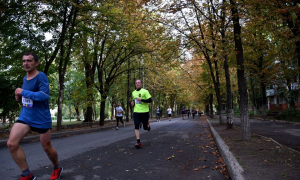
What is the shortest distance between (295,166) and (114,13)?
12693mm

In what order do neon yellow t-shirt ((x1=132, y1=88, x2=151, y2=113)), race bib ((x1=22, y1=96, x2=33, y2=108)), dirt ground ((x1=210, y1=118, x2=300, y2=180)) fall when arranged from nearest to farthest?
race bib ((x1=22, y1=96, x2=33, y2=108)) < dirt ground ((x1=210, y1=118, x2=300, y2=180)) < neon yellow t-shirt ((x1=132, y1=88, x2=151, y2=113))

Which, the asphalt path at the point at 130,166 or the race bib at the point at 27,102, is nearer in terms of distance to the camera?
the race bib at the point at 27,102

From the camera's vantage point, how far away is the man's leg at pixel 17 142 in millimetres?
3062

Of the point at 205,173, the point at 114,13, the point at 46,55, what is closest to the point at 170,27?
the point at 114,13

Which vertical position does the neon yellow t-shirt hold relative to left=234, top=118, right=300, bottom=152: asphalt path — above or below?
above

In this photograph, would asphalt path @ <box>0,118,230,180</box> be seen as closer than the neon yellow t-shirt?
Yes

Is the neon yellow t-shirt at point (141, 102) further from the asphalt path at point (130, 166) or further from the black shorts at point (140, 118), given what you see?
the asphalt path at point (130, 166)

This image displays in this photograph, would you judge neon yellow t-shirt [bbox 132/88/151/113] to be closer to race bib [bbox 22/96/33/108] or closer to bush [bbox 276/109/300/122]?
race bib [bbox 22/96/33/108]

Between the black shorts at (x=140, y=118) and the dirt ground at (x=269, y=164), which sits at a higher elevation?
the black shorts at (x=140, y=118)

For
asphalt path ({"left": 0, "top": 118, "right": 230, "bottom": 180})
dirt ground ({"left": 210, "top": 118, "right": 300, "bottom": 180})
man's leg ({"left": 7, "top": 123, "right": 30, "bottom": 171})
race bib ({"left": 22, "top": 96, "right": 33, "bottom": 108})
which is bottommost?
asphalt path ({"left": 0, "top": 118, "right": 230, "bottom": 180})

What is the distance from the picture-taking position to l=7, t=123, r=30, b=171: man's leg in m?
3.06

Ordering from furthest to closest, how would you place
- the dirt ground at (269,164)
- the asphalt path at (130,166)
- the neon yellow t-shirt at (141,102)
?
the neon yellow t-shirt at (141,102)
the asphalt path at (130,166)
the dirt ground at (269,164)

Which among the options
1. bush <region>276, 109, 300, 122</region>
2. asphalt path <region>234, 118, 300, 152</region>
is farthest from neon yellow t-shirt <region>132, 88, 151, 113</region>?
bush <region>276, 109, 300, 122</region>

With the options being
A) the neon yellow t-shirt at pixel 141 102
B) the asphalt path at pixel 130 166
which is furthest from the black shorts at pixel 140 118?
the asphalt path at pixel 130 166
